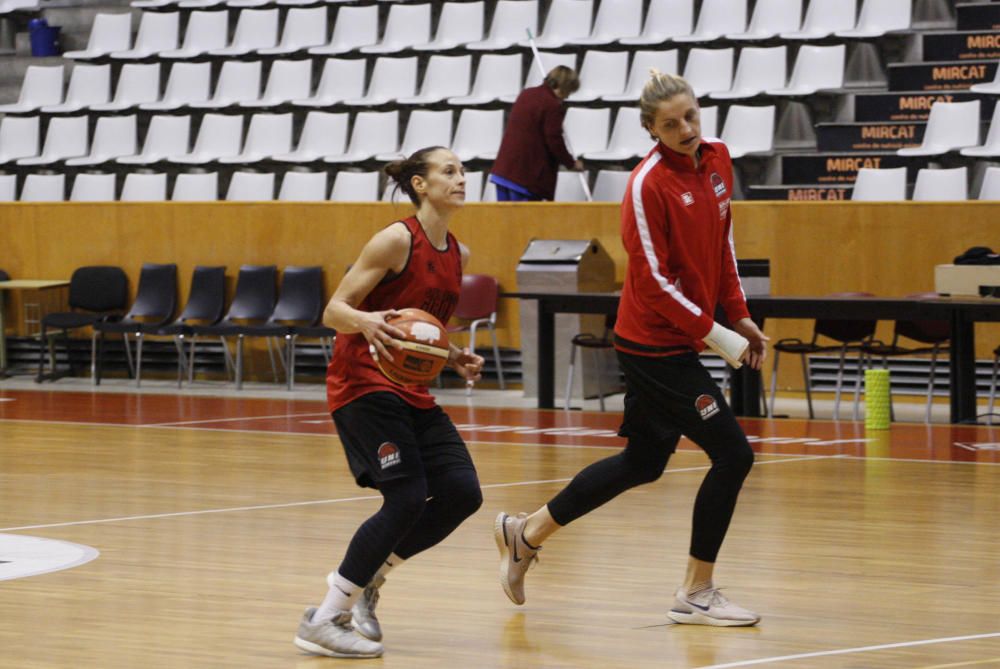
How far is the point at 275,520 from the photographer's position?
7.36 metres

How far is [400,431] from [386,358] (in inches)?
9.0

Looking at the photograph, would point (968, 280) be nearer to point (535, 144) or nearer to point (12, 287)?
point (535, 144)

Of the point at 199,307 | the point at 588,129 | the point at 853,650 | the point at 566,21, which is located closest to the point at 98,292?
the point at 199,307

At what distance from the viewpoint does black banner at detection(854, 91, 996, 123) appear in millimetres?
14297

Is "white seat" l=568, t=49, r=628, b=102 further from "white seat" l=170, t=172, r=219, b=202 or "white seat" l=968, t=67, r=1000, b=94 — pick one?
"white seat" l=170, t=172, r=219, b=202

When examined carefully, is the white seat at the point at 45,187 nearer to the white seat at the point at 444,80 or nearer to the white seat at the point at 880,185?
the white seat at the point at 444,80

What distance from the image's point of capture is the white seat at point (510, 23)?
16.5 m

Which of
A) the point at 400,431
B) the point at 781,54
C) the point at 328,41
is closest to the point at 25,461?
the point at 400,431

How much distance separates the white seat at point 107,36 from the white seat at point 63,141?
1.00m

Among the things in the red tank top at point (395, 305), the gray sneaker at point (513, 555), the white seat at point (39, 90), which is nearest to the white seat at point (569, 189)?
the white seat at point (39, 90)

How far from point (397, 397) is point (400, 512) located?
1.13 ft

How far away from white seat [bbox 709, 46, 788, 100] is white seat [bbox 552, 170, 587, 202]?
4.57 ft

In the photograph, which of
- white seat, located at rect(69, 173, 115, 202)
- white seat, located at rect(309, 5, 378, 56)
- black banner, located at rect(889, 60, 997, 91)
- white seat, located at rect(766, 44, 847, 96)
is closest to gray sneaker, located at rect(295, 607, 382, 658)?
white seat, located at rect(766, 44, 847, 96)

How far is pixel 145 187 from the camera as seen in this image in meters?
16.8
